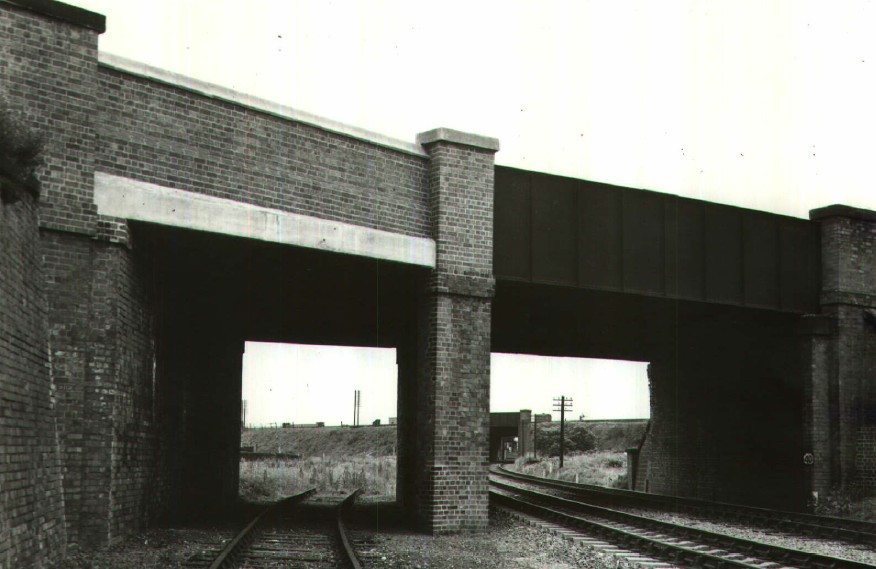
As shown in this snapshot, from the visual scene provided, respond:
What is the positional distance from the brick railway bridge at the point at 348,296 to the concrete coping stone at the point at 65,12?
0.11 ft

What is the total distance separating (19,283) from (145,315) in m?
3.99

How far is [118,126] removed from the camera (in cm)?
1272

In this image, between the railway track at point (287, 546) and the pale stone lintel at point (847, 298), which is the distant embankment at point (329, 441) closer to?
the pale stone lintel at point (847, 298)

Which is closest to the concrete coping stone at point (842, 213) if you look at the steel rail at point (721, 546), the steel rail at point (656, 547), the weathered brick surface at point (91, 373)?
the steel rail at point (721, 546)

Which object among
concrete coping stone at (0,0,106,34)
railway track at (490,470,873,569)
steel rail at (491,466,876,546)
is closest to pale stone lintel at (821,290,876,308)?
steel rail at (491,466,876,546)

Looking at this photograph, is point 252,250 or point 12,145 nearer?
point 12,145

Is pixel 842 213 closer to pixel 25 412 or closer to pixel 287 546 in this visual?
pixel 287 546

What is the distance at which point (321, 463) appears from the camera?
1938 inches

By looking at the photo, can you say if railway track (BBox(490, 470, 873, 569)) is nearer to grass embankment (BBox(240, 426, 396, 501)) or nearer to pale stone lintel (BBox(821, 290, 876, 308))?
pale stone lintel (BBox(821, 290, 876, 308))

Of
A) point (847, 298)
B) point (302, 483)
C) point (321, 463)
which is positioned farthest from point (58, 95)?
point (321, 463)

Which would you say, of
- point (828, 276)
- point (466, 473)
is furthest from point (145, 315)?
point (828, 276)

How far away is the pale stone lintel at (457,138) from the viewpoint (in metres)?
16.7

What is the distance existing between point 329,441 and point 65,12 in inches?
2902

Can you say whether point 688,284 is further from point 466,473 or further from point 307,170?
point 307,170
